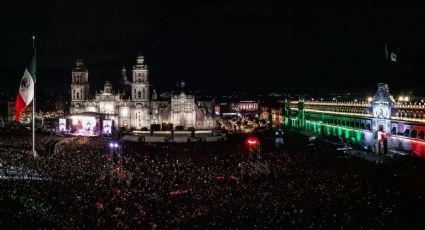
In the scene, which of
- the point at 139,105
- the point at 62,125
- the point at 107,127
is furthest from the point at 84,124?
the point at 139,105

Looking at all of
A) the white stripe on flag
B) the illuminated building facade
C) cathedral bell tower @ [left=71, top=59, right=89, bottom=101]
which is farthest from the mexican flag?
cathedral bell tower @ [left=71, top=59, right=89, bottom=101]

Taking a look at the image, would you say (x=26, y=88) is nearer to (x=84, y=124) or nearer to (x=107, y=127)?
(x=107, y=127)

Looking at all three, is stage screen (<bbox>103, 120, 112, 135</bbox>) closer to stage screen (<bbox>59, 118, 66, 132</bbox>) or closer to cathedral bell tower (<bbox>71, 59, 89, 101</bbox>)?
stage screen (<bbox>59, 118, 66, 132</bbox>)

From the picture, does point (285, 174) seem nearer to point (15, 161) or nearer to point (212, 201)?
point (212, 201)

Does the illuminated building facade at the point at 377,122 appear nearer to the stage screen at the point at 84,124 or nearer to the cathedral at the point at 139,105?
the cathedral at the point at 139,105

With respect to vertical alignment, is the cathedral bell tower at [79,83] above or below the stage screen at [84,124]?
above

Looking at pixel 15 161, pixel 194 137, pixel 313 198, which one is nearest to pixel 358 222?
pixel 313 198

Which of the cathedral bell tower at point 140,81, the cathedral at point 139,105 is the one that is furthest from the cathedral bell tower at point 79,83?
the cathedral bell tower at point 140,81
